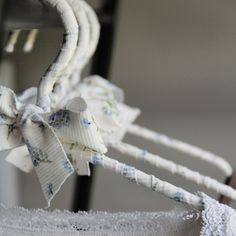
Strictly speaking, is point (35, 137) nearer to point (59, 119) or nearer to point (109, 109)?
point (59, 119)

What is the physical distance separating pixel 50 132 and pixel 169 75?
62 cm

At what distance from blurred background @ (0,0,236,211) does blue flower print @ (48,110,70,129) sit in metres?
0.51

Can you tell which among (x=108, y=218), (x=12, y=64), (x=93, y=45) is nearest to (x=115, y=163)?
(x=108, y=218)

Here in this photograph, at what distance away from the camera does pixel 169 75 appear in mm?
1087

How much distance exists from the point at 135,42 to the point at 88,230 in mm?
644

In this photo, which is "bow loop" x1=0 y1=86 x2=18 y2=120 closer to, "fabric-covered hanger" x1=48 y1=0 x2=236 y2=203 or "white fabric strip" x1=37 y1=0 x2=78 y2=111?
"white fabric strip" x1=37 y1=0 x2=78 y2=111

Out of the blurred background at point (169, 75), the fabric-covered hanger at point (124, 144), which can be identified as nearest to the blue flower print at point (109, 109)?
the fabric-covered hanger at point (124, 144)

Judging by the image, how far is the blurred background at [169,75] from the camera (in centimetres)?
104

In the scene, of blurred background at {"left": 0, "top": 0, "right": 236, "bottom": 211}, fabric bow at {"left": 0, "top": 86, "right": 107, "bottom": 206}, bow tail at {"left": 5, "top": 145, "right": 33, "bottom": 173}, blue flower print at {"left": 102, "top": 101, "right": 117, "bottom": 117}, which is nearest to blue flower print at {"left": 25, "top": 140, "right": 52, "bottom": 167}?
fabric bow at {"left": 0, "top": 86, "right": 107, "bottom": 206}

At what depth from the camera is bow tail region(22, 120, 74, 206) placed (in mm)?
512

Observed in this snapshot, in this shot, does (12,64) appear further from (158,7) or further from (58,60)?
(58,60)

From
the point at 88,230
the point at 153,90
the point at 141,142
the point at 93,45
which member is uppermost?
the point at 93,45

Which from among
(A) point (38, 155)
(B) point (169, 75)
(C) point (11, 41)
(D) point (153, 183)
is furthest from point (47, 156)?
(B) point (169, 75)

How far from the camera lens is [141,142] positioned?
1.13m
